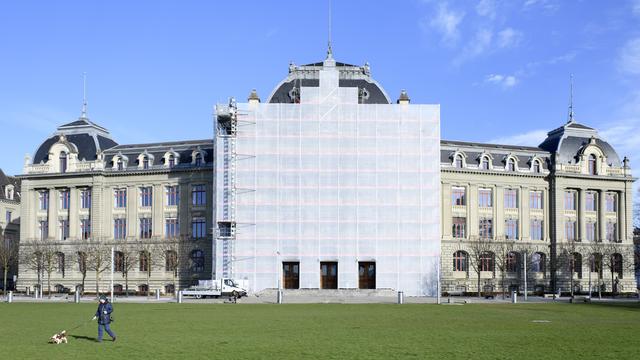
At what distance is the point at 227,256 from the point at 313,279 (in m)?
10.2

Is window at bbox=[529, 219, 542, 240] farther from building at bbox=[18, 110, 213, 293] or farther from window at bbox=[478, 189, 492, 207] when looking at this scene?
building at bbox=[18, 110, 213, 293]

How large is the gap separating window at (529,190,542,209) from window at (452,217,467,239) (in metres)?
9.87

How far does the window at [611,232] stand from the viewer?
10794 cm

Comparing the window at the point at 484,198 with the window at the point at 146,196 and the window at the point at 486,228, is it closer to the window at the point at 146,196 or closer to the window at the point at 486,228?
the window at the point at 486,228

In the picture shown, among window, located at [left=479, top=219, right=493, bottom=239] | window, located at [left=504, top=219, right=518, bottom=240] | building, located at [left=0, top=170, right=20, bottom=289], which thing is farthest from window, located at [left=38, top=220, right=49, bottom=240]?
window, located at [left=504, top=219, right=518, bottom=240]

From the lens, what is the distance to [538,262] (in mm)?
104812

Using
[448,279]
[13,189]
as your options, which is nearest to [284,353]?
[448,279]

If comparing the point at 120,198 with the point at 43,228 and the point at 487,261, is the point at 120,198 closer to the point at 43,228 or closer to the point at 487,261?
the point at 43,228

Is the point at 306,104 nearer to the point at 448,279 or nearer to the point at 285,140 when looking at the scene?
the point at 285,140

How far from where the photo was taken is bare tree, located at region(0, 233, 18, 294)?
99250 millimetres

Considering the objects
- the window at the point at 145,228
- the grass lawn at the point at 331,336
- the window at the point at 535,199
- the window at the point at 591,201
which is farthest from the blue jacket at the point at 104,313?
the window at the point at 591,201

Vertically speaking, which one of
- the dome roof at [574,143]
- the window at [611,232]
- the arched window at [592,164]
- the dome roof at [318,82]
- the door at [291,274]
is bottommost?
the door at [291,274]

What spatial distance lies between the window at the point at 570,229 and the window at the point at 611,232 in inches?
185

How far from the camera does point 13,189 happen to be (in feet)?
425
